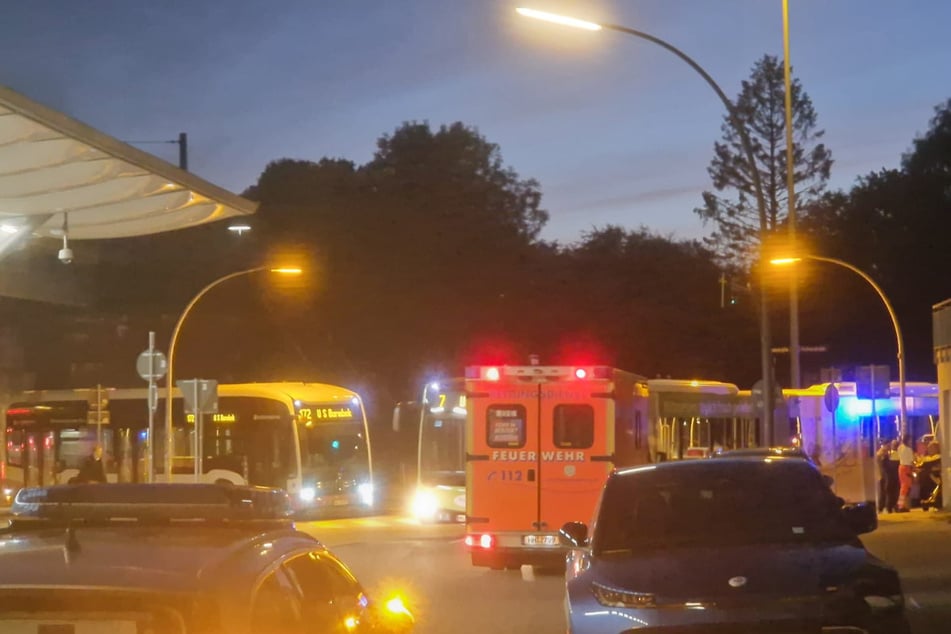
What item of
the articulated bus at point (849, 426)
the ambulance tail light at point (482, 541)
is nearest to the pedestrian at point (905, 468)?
the articulated bus at point (849, 426)

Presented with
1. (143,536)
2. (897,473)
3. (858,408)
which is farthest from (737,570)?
(858,408)

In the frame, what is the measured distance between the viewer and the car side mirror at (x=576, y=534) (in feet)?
29.1

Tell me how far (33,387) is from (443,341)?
15.6 metres

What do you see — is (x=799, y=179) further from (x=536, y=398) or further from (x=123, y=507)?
(x=123, y=507)

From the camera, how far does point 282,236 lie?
53094 mm

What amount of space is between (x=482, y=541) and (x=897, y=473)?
1529 centimetres

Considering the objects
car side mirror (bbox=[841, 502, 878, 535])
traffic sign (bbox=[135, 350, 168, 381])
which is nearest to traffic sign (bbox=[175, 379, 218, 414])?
traffic sign (bbox=[135, 350, 168, 381])

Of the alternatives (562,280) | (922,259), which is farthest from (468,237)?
(922,259)

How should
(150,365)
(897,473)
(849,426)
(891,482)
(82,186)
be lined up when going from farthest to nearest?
(849,426) → (897,473) → (891,482) → (150,365) → (82,186)

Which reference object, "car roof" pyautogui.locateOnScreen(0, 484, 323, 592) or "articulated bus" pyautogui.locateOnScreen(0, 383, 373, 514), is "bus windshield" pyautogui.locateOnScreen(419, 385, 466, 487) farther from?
"car roof" pyautogui.locateOnScreen(0, 484, 323, 592)

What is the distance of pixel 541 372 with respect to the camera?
18.0 meters

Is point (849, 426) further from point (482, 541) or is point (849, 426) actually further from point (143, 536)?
point (143, 536)

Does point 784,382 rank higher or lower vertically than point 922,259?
lower

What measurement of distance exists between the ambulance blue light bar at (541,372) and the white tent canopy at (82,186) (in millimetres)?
5301
